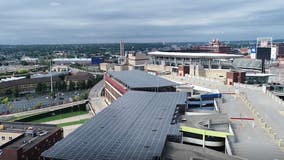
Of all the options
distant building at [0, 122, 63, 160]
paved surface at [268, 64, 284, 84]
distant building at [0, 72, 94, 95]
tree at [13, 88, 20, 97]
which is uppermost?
paved surface at [268, 64, 284, 84]

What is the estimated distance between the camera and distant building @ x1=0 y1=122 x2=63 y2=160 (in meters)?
34.3

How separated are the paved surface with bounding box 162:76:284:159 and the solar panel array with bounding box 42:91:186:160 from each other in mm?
6371

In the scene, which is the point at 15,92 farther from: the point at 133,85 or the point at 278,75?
the point at 278,75

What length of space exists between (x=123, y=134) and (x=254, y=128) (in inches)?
590

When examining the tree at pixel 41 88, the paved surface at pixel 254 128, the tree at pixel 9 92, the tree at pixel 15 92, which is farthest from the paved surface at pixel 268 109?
the tree at pixel 9 92

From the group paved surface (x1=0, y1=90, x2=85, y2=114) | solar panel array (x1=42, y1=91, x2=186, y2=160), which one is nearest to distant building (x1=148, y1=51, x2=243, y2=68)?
paved surface (x1=0, y1=90, x2=85, y2=114)

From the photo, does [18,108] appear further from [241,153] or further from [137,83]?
[241,153]

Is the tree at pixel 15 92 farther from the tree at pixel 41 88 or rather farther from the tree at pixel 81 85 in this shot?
the tree at pixel 81 85

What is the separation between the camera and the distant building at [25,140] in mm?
34344

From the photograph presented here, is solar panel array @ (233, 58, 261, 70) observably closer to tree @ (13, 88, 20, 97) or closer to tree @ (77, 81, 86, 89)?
tree @ (77, 81, 86, 89)

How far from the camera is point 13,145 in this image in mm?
36625

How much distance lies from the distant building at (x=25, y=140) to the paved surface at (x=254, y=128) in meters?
22.4

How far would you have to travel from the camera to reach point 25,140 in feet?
128

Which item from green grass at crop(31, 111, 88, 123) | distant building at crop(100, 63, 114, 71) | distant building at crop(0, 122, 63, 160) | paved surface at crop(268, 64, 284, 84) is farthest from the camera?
distant building at crop(100, 63, 114, 71)
